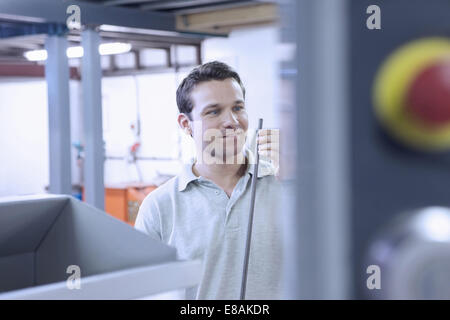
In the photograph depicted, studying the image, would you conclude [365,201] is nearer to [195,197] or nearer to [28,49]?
[195,197]

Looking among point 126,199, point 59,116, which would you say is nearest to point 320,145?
point 59,116

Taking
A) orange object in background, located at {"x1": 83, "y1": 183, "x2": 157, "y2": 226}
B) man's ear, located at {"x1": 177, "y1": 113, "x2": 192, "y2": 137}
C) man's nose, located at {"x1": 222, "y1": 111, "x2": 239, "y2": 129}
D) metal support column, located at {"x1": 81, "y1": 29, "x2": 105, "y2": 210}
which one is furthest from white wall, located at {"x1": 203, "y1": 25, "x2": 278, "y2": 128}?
man's nose, located at {"x1": 222, "y1": 111, "x2": 239, "y2": 129}

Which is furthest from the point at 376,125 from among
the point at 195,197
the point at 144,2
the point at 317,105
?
the point at 144,2

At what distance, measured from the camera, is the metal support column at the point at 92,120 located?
4418mm

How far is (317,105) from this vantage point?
0.97 ft

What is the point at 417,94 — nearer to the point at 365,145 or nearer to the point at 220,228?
the point at 365,145

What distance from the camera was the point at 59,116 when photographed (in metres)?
4.29

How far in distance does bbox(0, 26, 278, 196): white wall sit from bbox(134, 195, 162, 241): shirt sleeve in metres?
4.22

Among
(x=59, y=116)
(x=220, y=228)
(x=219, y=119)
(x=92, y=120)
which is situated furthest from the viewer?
(x=92, y=120)

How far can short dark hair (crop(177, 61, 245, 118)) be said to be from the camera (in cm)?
181

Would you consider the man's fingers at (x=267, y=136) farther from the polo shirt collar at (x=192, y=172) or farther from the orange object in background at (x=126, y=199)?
the orange object in background at (x=126, y=199)

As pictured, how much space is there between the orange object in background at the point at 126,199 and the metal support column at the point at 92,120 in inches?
69.1

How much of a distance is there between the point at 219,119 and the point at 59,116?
275 centimetres

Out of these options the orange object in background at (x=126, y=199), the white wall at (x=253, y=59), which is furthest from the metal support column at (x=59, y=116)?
the orange object in background at (x=126, y=199)
